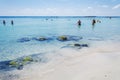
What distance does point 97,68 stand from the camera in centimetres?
1210

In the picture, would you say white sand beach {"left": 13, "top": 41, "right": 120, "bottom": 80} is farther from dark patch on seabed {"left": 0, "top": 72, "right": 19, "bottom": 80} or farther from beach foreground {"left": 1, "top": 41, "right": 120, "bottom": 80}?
dark patch on seabed {"left": 0, "top": 72, "right": 19, "bottom": 80}

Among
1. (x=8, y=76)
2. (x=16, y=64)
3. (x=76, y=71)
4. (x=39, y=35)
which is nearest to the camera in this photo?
(x=76, y=71)

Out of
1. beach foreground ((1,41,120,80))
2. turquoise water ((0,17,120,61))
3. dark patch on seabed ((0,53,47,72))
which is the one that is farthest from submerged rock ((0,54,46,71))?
turquoise water ((0,17,120,61))

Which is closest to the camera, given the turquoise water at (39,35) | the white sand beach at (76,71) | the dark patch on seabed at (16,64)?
the white sand beach at (76,71)

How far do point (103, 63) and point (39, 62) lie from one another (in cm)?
564

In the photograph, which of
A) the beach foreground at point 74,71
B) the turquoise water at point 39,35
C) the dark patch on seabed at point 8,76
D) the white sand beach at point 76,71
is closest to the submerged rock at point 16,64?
the beach foreground at point 74,71

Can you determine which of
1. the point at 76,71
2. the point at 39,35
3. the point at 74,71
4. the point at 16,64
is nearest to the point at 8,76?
the point at 16,64

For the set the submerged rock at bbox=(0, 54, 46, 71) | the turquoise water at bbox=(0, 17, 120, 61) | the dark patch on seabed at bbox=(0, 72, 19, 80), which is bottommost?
the dark patch on seabed at bbox=(0, 72, 19, 80)

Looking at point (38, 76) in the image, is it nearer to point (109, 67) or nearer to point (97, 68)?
point (97, 68)

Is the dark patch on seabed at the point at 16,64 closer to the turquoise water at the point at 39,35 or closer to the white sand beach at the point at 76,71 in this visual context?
the white sand beach at the point at 76,71

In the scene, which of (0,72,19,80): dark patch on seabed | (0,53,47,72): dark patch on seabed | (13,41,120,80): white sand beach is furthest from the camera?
(0,53,47,72): dark patch on seabed

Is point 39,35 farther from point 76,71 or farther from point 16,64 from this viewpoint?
point 76,71

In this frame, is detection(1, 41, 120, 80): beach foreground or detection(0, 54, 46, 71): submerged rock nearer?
detection(1, 41, 120, 80): beach foreground

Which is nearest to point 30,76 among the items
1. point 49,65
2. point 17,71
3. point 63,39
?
point 17,71
